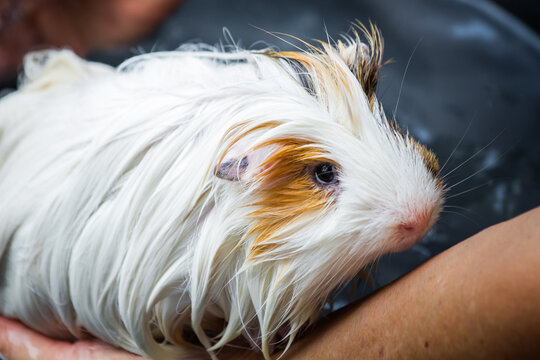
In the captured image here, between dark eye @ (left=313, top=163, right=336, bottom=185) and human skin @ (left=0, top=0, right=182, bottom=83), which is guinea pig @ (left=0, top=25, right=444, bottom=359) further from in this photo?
human skin @ (left=0, top=0, right=182, bottom=83)

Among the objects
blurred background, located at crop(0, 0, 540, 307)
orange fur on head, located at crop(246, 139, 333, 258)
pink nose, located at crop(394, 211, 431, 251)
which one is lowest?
blurred background, located at crop(0, 0, 540, 307)

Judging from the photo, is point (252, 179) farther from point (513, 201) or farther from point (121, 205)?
point (513, 201)

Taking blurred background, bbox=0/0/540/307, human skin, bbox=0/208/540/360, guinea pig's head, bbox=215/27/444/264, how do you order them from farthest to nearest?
blurred background, bbox=0/0/540/307
guinea pig's head, bbox=215/27/444/264
human skin, bbox=0/208/540/360

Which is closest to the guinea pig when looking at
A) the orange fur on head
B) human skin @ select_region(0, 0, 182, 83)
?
the orange fur on head

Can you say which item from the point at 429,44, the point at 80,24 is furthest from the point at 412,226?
the point at 80,24

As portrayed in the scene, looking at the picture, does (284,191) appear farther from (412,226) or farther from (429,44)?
(429,44)

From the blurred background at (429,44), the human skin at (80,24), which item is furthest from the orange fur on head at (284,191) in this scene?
the human skin at (80,24)

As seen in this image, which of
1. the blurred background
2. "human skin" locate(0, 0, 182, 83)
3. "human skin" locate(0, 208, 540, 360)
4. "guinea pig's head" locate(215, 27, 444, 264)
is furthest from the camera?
"human skin" locate(0, 0, 182, 83)

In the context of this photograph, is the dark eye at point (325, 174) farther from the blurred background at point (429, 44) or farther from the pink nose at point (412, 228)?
the blurred background at point (429, 44)
